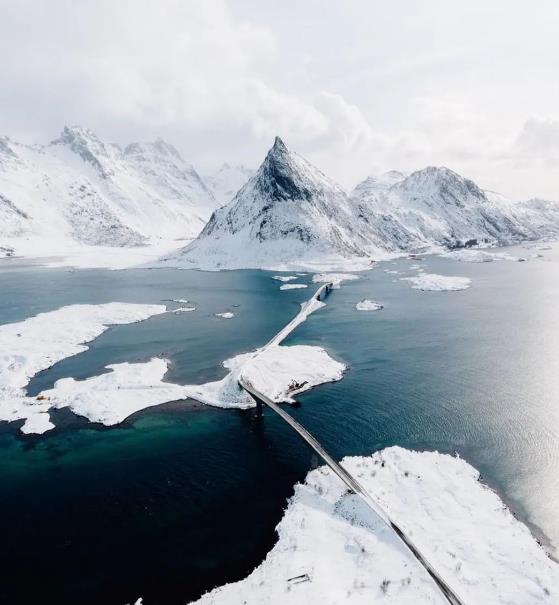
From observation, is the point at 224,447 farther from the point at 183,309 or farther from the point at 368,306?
the point at 368,306

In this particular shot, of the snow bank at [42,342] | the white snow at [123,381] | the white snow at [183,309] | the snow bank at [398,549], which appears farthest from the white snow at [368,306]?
the snow bank at [398,549]

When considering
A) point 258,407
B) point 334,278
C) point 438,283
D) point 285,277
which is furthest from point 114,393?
point 285,277

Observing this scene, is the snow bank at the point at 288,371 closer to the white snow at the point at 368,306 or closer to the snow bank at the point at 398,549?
the snow bank at the point at 398,549

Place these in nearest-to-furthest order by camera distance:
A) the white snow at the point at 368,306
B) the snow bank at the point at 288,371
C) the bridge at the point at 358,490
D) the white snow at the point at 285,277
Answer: the bridge at the point at 358,490
the snow bank at the point at 288,371
the white snow at the point at 368,306
the white snow at the point at 285,277

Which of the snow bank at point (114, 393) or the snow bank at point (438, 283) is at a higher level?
the snow bank at point (438, 283)

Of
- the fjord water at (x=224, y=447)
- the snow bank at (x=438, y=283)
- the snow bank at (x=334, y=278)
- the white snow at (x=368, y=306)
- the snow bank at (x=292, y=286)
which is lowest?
the fjord water at (x=224, y=447)

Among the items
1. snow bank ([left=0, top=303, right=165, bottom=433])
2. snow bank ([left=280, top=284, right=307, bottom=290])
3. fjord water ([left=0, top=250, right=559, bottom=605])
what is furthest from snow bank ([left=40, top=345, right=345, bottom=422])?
snow bank ([left=280, top=284, right=307, bottom=290])

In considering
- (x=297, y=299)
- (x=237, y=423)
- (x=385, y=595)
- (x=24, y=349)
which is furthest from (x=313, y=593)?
(x=297, y=299)
